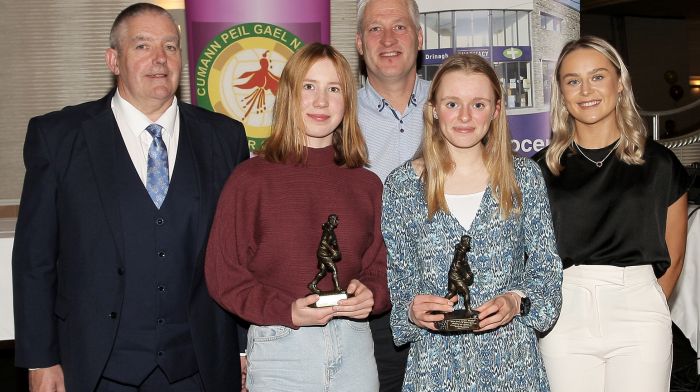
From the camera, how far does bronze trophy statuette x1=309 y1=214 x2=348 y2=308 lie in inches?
98.4

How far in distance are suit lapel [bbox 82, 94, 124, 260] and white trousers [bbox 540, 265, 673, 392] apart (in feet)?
5.08

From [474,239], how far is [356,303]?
448 millimetres

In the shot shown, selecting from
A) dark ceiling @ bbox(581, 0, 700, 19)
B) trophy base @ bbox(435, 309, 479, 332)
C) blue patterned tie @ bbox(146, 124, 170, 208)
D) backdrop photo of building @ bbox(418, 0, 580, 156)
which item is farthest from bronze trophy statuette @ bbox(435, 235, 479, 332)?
dark ceiling @ bbox(581, 0, 700, 19)

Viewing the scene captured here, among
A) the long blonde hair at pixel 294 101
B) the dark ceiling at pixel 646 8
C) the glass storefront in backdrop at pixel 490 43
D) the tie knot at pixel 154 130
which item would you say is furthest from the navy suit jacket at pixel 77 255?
the dark ceiling at pixel 646 8

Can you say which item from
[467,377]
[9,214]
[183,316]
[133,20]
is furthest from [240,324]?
[9,214]

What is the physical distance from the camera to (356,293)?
257 cm

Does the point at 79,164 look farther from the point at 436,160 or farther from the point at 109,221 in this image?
the point at 436,160

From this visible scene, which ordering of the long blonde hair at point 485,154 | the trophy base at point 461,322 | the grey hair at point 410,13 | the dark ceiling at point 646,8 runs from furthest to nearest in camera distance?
the dark ceiling at point 646,8, the grey hair at point 410,13, the long blonde hair at point 485,154, the trophy base at point 461,322

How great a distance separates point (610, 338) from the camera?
288cm

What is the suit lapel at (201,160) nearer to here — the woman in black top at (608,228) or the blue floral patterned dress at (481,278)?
the blue floral patterned dress at (481,278)

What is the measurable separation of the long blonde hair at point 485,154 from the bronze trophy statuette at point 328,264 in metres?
0.36

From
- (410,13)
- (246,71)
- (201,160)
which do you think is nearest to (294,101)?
(201,160)

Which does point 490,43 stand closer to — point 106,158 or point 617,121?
point 617,121

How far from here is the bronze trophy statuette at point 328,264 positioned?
250 centimetres
